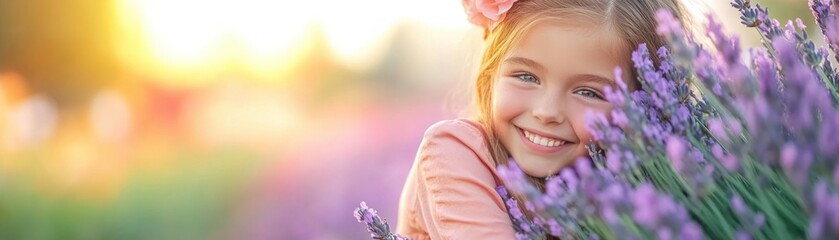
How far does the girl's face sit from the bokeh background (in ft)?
4.62

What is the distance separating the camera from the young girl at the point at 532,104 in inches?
78.2

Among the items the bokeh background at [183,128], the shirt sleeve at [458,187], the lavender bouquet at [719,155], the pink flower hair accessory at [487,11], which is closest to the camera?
the lavender bouquet at [719,155]

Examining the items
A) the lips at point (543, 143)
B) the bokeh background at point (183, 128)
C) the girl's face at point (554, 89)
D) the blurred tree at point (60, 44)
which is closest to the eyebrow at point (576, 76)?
the girl's face at point (554, 89)

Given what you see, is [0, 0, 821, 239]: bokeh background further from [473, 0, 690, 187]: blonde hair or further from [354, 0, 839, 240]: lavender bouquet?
[354, 0, 839, 240]: lavender bouquet

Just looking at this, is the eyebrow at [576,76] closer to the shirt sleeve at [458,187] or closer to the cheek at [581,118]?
the cheek at [581,118]

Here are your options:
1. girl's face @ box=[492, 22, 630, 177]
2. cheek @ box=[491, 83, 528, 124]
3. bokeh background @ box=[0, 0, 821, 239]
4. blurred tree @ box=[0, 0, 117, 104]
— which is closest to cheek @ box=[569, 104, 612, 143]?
girl's face @ box=[492, 22, 630, 177]

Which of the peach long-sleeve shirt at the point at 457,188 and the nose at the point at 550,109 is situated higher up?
the nose at the point at 550,109

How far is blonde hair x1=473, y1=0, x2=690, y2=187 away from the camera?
2.07m

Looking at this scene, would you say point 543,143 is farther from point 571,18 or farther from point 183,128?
point 183,128

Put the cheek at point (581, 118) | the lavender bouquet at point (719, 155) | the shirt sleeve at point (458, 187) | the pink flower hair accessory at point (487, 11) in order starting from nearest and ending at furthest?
the lavender bouquet at point (719, 155) → the shirt sleeve at point (458, 187) → the cheek at point (581, 118) → the pink flower hair accessory at point (487, 11)

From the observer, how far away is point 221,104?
5.44m

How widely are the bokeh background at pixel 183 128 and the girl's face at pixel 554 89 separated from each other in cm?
141

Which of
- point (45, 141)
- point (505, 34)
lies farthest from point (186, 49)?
point (505, 34)

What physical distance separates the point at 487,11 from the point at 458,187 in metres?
0.49
